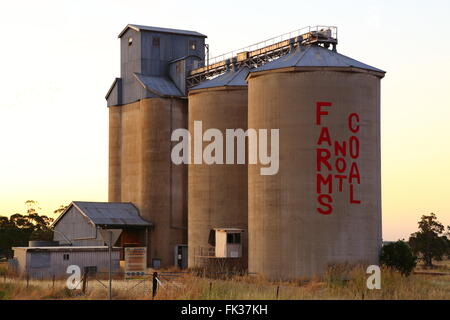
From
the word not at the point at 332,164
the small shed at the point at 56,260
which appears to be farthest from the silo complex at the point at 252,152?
the small shed at the point at 56,260

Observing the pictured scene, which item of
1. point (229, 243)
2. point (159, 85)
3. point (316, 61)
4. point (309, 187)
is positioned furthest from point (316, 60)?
point (159, 85)

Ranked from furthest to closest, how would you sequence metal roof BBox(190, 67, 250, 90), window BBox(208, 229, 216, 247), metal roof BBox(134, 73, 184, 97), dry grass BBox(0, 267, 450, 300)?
metal roof BBox(134, 73, 184, 97), metal roof BBox(190, 67, 250, 90), window BBox(208, 229, 216, 247), dry grass BBox(0, 267, 450, 300)

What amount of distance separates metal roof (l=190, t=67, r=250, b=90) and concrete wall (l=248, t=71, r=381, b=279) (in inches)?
393

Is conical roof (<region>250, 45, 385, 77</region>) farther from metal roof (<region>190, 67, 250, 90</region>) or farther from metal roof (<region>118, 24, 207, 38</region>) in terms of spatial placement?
metal roof (<region>118, 24, 207, 38</region>)

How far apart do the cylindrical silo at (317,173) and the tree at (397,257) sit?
0.85 meters

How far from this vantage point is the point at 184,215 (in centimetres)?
7138

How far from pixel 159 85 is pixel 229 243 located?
19.5 meters

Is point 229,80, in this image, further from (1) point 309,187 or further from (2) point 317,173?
(1) point 309,187

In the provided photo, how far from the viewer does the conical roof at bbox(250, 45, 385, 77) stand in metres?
52.7

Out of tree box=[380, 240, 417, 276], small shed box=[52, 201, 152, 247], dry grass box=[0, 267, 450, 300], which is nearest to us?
dry grass box=[0, 267, 450, 300]

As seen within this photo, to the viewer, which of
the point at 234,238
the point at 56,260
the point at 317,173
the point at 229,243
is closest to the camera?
the point at 317,173

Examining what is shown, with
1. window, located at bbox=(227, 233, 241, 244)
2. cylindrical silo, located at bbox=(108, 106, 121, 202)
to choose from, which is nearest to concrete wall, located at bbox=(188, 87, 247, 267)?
window, located at bbox=(227, 233, 241, 244)

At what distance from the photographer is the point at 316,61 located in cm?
5309

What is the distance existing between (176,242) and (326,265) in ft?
76.1
